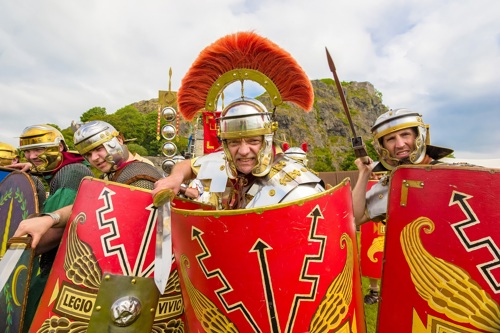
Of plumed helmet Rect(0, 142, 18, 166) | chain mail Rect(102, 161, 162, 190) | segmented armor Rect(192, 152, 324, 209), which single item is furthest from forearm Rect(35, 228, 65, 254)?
plumed helmet Rect(0, 142, 18, 166)

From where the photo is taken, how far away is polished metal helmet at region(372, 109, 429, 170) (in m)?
2.45

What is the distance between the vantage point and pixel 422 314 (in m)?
Result: 1.81

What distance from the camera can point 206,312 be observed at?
163cm

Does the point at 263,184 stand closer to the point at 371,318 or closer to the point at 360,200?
the point at 360,200

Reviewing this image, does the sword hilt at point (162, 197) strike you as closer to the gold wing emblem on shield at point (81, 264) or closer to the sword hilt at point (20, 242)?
the gold wing emblem on shield at point (81, 264)

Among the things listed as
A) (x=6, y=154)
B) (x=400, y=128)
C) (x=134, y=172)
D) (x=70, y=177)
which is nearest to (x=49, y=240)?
(x=70, y=177)

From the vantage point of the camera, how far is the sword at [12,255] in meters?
1.93

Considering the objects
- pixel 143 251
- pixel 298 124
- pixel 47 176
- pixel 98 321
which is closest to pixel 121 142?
pixel 47 176

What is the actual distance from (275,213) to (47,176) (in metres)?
3.19

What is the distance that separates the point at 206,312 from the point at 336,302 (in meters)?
0.64

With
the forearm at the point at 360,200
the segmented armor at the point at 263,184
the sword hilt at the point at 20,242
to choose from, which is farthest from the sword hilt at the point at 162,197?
the forearm at the point at 360,200

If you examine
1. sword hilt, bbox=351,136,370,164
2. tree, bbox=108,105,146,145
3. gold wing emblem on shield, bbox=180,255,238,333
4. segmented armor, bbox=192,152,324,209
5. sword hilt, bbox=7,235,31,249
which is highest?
tree, bbox=108,105,146,145

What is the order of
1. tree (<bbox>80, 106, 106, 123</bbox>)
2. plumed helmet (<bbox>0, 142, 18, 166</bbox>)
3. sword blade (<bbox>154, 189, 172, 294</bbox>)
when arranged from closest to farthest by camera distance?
sword blade (<bbox>154, 189, 172, 294</bbox>), plumed helmet (<bbox>0, 142, 18, 166</bbox>), tree (<bbox>80, 106, 106, 123</bbox>)

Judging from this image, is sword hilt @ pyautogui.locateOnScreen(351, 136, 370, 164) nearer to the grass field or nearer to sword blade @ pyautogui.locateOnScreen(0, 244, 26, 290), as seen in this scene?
sword blade @ pyautogui.locateOnScreen(0, 244, 26, 290)
